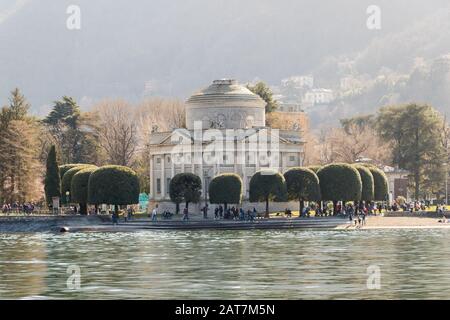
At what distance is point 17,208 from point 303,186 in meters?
21.7

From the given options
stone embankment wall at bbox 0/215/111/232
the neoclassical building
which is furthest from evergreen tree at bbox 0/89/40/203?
stone embankment wall at bbox 0/215/111/232

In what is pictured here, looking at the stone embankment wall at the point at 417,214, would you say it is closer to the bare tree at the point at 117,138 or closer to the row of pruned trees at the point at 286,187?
the row of pruned trees at the point at 286,187

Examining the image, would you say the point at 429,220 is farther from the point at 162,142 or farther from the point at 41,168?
the point at 41,168

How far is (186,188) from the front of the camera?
9550 centimetres

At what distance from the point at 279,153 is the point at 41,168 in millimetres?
20757

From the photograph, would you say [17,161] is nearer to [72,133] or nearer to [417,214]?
[72,133]

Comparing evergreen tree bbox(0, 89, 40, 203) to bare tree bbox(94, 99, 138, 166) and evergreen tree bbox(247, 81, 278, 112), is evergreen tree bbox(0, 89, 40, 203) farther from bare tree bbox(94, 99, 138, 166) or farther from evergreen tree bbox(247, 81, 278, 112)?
evergreen tree bbox(247, 81, 278, 112)

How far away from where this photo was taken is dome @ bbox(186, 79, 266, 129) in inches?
4338

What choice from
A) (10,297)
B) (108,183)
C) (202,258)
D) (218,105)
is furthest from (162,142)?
(10,297)

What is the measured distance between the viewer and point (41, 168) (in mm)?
113500

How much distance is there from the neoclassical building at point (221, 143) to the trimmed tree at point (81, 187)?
11.2m

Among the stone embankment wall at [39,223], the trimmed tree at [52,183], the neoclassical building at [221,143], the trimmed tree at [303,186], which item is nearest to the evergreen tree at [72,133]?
the neoclassical building at [221,143]

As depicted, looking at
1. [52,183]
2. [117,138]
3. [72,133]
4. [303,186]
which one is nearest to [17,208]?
[52,183]
